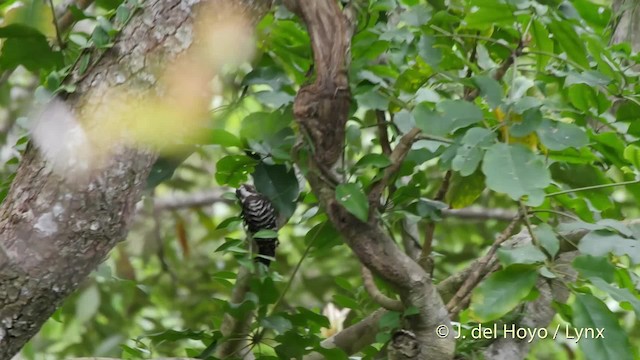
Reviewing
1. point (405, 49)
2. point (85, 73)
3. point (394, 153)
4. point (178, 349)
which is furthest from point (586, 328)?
point (178, 349)

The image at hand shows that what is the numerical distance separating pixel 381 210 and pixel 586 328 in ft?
1.08

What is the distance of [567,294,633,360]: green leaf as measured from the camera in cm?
95

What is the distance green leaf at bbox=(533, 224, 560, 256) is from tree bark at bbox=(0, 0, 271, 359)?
0.46 m

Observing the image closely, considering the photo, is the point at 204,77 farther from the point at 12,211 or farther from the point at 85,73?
the point at 12,211

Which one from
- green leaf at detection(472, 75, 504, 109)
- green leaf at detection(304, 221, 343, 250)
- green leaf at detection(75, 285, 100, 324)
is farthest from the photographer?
green leaf at detection(75, 285, 100, 324)

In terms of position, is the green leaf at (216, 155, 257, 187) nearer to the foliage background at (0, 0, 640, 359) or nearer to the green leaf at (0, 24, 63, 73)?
the foliage background at (0, 0, 640, 359)

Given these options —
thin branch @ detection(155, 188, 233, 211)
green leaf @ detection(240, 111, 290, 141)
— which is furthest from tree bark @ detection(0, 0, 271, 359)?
thin branch @ detection(155, 188, 233, 211)

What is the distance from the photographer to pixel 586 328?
960mm

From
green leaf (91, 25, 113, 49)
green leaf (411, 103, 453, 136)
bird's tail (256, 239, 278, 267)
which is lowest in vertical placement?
bird's tail (256, 239, 278, 267)

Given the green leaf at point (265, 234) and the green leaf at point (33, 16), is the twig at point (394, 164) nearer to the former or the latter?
the green leaf at point (265, 234)

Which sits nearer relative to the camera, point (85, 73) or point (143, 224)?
point (85, 73)

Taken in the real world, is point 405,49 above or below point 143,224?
above

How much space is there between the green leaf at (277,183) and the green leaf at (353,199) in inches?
7.1

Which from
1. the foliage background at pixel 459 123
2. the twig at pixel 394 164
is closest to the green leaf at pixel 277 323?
the foliage background at pixel 459 123
